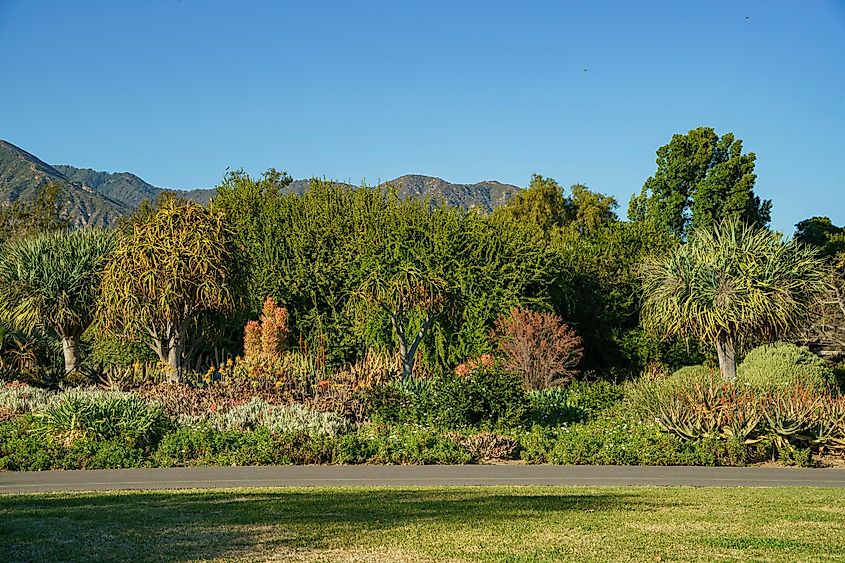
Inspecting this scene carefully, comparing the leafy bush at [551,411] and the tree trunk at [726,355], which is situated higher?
the tree trunk at [726,355]

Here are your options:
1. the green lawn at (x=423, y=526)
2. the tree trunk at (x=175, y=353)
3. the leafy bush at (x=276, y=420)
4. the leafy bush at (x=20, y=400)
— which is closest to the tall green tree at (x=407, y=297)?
the tree trunk at (x=175, y=353)

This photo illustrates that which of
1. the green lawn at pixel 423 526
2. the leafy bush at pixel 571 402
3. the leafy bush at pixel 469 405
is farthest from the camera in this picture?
the leafy bush at pixel 571 402

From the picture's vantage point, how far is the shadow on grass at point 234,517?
7785 mm

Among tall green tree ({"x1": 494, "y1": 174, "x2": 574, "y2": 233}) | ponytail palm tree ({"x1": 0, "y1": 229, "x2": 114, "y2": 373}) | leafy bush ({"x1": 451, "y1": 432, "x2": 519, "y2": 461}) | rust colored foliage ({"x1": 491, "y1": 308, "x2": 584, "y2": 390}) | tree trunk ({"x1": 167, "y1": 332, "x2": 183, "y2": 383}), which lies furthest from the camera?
tall green tree ({"x1": 494, "y1": 174, "x2": 574, "y2": 233})

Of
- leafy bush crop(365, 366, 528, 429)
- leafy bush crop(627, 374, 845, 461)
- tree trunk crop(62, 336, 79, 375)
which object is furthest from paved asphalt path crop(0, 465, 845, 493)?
tree trunk crop(62, 336, 79, 375)

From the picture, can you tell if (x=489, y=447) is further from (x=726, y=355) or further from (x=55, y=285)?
(x=55, y=285)

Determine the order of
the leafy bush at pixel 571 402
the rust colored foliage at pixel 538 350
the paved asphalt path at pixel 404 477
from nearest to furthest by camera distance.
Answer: the paved asphalt path at pixel 404 477
the leafy bush at pixel 571 402
the rust colored foliage at pixel 538 350

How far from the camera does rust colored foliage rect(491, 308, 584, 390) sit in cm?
2311

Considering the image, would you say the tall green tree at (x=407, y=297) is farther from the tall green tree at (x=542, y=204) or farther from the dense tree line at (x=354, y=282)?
the tall green tree at (x=542, y=204)

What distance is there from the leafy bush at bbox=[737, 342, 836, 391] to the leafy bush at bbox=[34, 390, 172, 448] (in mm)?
10980

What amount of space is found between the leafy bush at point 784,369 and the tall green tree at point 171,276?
1154cm

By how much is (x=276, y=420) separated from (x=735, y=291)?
11.1 m

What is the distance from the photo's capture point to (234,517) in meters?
9.29

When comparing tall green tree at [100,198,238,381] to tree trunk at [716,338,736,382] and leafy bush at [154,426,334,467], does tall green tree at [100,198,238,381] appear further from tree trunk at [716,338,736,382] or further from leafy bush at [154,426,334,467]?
tree trunk at [716,338,736,382]
